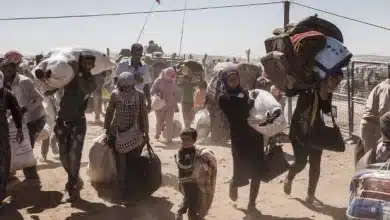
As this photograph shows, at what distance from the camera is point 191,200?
188 inches

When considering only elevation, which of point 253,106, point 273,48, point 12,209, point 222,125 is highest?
point 273,48

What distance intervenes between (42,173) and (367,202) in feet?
18.0

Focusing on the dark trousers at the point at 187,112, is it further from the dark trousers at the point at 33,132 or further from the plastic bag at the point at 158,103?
the dark trousers at the point at 33,132

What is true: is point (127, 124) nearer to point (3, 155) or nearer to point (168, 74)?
point (3, 155)

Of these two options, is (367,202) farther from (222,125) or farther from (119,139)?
(222,125)

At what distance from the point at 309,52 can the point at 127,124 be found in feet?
7.42

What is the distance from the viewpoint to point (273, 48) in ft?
17.7

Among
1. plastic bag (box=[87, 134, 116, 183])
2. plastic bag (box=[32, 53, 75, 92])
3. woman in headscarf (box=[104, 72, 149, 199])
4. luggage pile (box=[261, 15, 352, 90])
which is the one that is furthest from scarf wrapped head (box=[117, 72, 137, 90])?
luggage pile (box=[261, 15, 352, 90])

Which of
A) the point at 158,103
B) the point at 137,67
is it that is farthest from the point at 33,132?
the point at 158,103

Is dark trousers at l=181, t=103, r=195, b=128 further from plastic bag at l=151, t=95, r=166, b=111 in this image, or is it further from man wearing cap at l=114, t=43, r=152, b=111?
man wearing cap at l=114, t=43, r=152, b=111

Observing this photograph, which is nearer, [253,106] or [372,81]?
[253,106]

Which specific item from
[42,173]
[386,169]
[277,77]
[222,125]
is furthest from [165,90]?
[386,169]

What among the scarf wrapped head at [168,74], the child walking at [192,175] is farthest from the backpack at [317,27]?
the scarf wrapped head at [168,74]

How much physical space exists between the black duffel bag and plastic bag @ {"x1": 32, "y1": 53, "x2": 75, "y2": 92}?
50.1 inches
